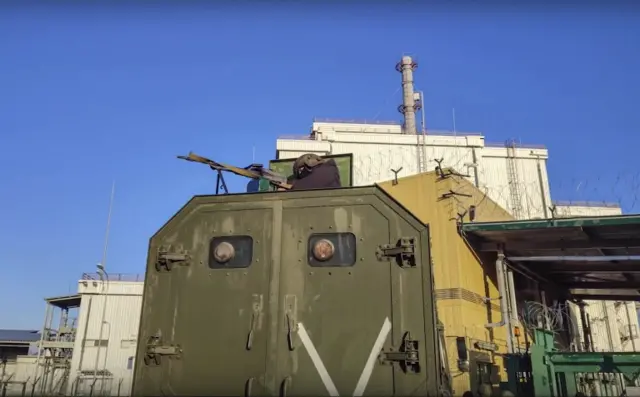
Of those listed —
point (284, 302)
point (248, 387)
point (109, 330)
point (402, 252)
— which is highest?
point (109, 330)

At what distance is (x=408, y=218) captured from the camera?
5059mm

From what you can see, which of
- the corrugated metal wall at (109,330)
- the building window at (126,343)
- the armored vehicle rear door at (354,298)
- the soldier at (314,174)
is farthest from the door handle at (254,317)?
the building window at (126,343)

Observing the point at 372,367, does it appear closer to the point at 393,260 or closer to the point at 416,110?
the point at 393,260

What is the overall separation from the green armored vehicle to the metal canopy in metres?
12.1

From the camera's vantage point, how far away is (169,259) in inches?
211

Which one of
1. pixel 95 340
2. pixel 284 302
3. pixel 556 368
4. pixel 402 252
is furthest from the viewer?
pixel 95 340

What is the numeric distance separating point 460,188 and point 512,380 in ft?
42.6

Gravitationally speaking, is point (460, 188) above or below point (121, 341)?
above

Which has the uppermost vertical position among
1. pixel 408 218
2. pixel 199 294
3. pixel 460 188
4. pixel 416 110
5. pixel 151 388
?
pixel 416 110

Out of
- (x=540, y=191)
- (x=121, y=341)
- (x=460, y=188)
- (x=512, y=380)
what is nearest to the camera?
(x=512, y=380)

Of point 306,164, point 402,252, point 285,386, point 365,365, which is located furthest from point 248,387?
point 306,164

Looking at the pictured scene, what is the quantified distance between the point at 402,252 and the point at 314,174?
7.94 feet

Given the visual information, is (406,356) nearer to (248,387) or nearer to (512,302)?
(248,387)

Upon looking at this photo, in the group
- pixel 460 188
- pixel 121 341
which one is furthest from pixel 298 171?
pixel 121 341
